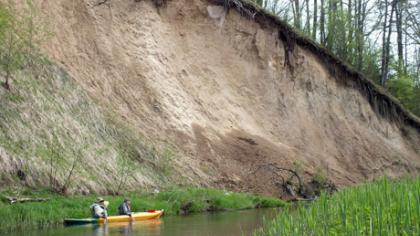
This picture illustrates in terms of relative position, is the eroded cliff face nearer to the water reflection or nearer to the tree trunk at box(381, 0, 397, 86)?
the tree trunk at box(381, 0, 397, 86)

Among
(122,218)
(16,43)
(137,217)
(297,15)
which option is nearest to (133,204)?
(137,217)

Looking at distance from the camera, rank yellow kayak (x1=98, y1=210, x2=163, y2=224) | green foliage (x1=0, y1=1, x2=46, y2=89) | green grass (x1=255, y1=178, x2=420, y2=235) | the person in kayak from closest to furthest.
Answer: green grass (x1=255, y1=178, x2=420, y2=235) → yellow kayak (x1=98, y1=210, x2=163, y2=224) → the person in kayak → green foliage (x1=0, y1=1, x2=46, y2=89)

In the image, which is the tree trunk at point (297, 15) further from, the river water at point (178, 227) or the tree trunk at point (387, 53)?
the river water at point (178, 227)

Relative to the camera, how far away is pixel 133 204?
68.5 feet

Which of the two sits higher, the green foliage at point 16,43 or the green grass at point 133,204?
the green foliage at point 16,43

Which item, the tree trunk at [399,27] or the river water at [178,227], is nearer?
the river water at [178,227]

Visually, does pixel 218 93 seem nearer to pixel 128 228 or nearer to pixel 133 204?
pixel 133 204

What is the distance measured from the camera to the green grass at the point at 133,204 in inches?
671

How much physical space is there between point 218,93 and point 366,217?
2369 cm

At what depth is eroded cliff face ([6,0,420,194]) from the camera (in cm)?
2703

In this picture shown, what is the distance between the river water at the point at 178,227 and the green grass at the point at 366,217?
4.34 meters

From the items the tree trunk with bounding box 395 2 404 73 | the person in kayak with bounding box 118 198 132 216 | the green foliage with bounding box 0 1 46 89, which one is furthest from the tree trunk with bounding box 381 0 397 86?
the person in kayak with bounding box 118 198 132 216

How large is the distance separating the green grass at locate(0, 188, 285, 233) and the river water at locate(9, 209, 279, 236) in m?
0.77

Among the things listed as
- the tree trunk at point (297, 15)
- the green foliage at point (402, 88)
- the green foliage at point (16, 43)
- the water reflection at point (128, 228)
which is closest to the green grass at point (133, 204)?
the water reflection at point (128, 228)
